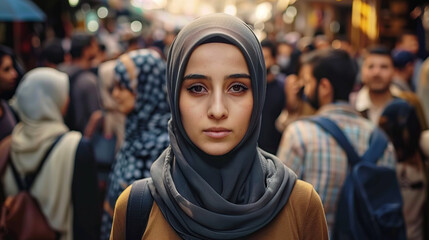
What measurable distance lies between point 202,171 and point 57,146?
228 centimetres

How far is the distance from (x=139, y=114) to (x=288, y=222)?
2.15 meters

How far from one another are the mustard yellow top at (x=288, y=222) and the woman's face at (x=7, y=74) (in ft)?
12.2

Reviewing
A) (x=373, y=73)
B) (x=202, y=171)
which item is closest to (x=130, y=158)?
(x=202, y=171)

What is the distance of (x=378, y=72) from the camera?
17.9 feet

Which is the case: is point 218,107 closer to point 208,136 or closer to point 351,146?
point 208,136

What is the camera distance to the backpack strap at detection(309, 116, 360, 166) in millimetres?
3504

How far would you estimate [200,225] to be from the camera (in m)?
1.85

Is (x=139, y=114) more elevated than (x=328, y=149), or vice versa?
(x=139, y=114)

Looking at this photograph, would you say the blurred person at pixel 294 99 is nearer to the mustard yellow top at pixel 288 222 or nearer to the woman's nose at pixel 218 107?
the mustard yellow top at pixel 288 222

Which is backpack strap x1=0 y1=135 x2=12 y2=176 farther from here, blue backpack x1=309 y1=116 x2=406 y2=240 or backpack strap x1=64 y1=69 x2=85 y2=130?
backpack strap x1=64 y1=69 x2=85 y2=130

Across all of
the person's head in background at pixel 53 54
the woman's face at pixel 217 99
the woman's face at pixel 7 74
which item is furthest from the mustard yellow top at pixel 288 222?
the person's head in background at pixel 53 54

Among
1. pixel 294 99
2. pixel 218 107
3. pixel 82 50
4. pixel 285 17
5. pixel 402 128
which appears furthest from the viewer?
pixel 285 17

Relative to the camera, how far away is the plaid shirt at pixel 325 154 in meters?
3.53

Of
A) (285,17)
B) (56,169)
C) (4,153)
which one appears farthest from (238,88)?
(285,17)
